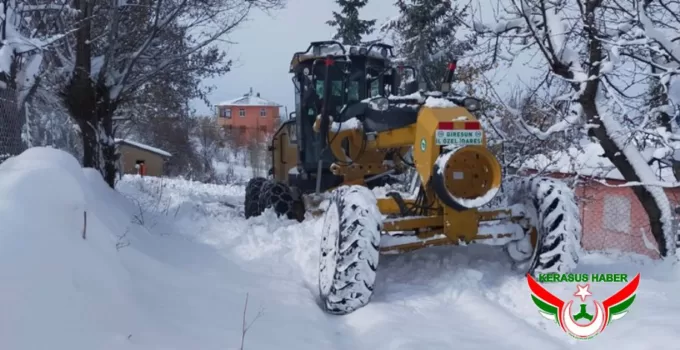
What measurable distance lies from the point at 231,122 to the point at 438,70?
65794 millimetres

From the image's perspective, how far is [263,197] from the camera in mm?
8375

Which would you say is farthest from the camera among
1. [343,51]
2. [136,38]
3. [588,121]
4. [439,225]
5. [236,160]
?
[236,160]

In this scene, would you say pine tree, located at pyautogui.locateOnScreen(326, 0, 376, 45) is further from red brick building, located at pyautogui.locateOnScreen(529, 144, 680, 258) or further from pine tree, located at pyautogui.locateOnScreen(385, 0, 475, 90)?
red brick building, located at pyautogui.locateOnScreen(529, 144, 680, 258)

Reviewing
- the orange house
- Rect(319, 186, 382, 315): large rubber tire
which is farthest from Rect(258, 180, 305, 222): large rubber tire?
the orange house

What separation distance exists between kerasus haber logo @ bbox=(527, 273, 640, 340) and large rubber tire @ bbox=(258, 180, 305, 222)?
402cm

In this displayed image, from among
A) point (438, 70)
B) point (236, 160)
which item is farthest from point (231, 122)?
point (438, 70)

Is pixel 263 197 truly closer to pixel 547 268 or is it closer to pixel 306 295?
pixel 306 295

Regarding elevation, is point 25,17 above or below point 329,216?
above

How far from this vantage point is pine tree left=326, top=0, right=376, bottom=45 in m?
26.6

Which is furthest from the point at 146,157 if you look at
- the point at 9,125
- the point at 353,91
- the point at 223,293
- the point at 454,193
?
the point at 454,193

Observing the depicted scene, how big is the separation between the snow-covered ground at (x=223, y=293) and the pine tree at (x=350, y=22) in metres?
21.1

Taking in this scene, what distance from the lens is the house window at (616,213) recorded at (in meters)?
11.5

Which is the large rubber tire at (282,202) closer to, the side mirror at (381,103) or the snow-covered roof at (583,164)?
the side mirror at (381,103)

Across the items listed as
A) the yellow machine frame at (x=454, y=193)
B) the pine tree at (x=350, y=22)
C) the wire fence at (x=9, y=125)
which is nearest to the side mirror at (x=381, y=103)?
the yellow machine frame at (x=454, y=193)
